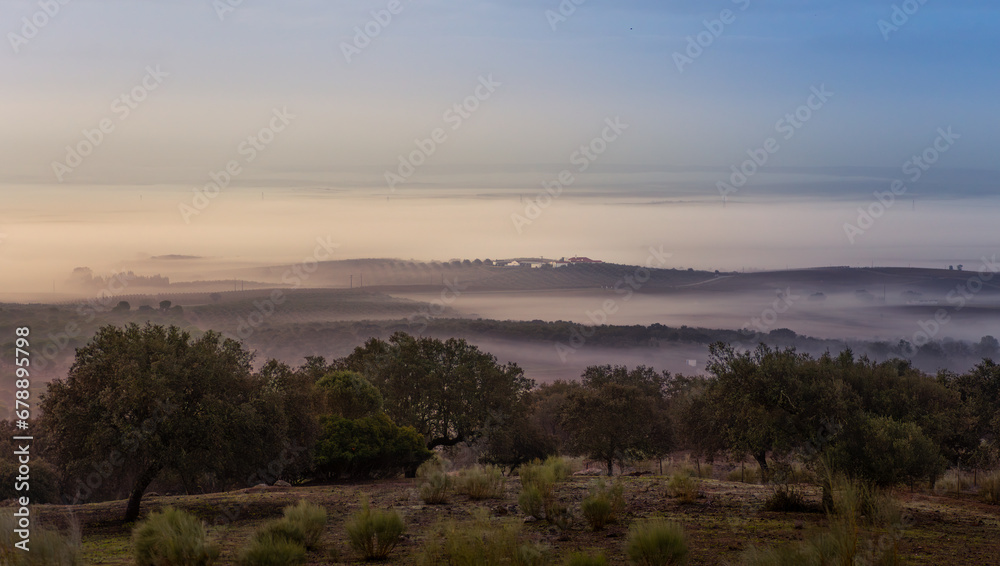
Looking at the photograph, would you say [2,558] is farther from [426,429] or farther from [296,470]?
[426,429]

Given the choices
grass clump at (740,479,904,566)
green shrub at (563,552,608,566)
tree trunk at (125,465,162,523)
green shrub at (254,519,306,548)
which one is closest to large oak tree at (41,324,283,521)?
tree trunk at (125,465,162,523)

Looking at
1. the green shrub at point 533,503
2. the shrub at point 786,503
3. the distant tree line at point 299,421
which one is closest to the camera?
the green shrub at point 533,503

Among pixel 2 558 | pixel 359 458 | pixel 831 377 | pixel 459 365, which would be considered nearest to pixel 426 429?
pixel 459 365

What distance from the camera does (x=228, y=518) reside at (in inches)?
663

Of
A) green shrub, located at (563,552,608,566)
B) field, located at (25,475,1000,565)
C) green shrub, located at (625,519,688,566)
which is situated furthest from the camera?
field, located at (25,475,1000,565)

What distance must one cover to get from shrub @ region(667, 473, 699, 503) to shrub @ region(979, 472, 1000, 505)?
24.9ft

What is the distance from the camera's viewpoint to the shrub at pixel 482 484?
18531 millimetres

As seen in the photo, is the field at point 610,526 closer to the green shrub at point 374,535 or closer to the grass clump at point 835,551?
the green shrub at point 374,535

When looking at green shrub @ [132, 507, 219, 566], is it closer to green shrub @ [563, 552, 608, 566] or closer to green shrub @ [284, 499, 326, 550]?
green shrub @ [284, 499, 326, 550]

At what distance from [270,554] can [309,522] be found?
9.65 feet

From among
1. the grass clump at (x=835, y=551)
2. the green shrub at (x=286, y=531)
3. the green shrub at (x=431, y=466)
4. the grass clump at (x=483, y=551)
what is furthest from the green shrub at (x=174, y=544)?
the green shrub at (x=431, y=466)

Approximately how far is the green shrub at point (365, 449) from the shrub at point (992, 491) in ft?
64.1

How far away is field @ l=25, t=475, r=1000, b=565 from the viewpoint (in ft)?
38.3

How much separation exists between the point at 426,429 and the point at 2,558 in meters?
28.6
